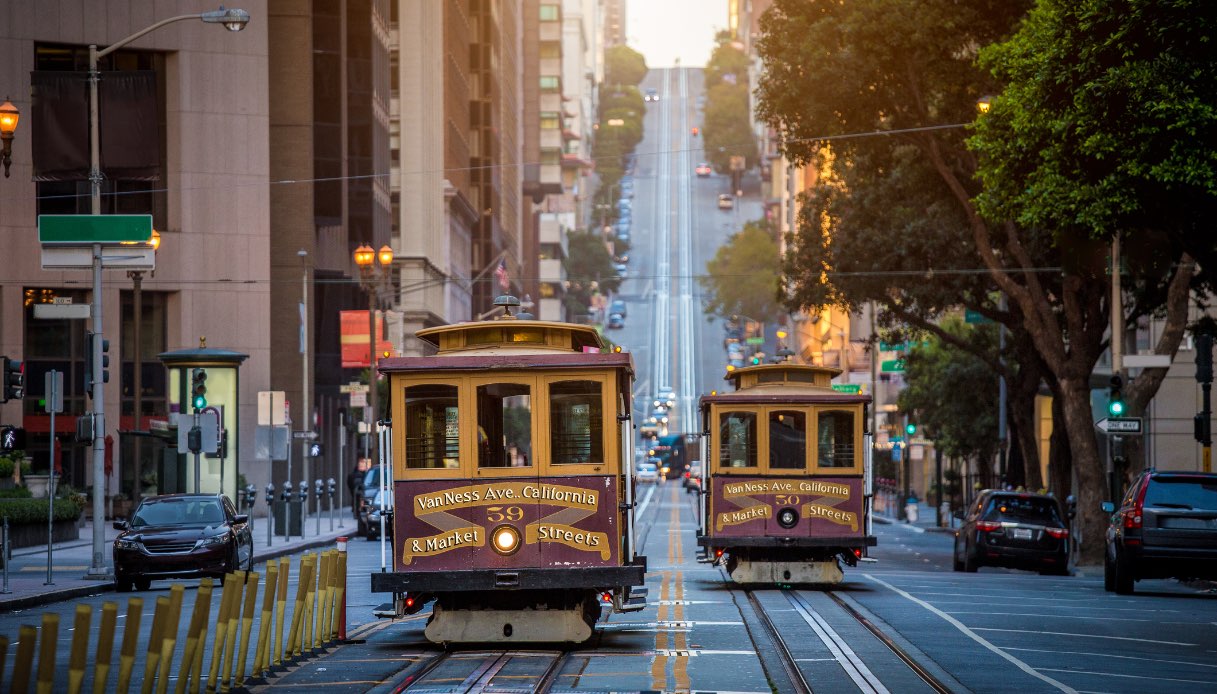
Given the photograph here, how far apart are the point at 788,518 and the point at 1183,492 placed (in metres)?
6.07

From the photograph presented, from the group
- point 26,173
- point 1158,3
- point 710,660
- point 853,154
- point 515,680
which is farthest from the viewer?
point 26,173

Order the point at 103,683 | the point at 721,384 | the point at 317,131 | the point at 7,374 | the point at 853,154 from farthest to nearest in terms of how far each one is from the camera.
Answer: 1. the point at 721,384
2. the point at 317,131
3. the point at 853,154
4. the point at 7,374
5. the point at 103,683

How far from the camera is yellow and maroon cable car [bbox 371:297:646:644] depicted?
17094mm

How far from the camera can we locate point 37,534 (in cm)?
4094

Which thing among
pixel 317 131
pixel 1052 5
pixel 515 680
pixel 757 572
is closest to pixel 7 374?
pixel 757 572

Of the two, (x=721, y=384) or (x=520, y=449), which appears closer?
(x=520, y=449)

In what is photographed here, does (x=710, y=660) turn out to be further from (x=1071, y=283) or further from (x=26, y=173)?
(x=26, y=173)

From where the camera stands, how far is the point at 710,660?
16.5 m

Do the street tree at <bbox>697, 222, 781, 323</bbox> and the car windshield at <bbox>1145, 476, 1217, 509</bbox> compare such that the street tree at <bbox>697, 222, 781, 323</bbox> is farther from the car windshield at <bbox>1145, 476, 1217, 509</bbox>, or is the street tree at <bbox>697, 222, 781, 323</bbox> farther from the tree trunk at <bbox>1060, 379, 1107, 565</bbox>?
the car windshield at <bbox>1145, 476, 1217, 509</bbox>

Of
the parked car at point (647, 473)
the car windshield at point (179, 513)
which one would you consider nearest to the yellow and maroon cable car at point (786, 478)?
the car windshield at point (179, 513)

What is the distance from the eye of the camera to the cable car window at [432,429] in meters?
17.4

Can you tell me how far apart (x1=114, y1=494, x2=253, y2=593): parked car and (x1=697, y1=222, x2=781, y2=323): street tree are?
125 metres

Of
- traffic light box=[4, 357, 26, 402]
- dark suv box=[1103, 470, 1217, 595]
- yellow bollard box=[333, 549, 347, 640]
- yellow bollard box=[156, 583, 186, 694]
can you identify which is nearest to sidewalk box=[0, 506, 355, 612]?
traffic light box=[4, 357, 26, 402]

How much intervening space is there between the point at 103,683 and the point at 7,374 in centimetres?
2555
